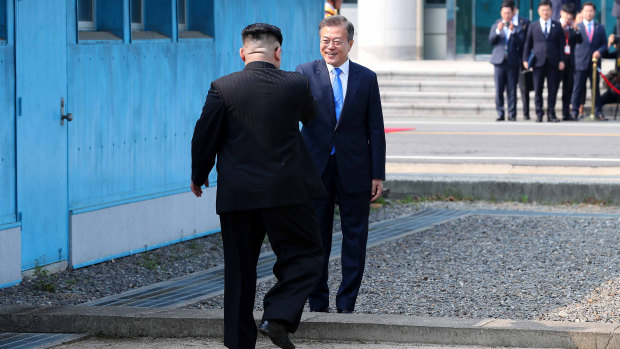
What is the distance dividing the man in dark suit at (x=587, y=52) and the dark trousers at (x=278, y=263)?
623 inches

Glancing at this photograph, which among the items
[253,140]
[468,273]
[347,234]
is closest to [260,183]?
[253,140]

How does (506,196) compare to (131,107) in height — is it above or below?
below

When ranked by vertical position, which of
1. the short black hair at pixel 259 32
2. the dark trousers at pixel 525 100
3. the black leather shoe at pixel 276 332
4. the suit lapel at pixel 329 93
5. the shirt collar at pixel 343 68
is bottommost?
the black leather shoe at pixel 276 332

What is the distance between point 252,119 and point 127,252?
151 inches

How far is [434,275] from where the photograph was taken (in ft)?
28.4

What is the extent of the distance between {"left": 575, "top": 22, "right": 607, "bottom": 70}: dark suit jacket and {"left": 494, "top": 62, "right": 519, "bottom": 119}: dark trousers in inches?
42.7

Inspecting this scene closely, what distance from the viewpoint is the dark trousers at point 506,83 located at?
68.4ft

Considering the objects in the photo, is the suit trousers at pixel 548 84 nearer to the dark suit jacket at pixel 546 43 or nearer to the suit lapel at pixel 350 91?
the dark suit jacket at pixel 546 43

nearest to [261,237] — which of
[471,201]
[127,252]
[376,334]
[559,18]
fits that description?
[376,334]

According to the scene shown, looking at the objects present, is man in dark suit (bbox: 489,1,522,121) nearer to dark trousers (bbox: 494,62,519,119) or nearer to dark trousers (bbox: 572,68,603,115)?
dark trousers (bbox: 494,62,519,119)

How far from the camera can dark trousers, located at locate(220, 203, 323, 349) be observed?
5.88 metres

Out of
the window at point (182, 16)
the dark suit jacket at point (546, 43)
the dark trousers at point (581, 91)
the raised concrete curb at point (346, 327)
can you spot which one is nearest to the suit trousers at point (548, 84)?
the dark suit jacket at point (546, 43)

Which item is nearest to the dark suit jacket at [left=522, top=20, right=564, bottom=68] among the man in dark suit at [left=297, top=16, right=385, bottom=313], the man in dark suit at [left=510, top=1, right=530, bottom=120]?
the man in dark suit at [left=510, top=1, right=530, bottom=120]

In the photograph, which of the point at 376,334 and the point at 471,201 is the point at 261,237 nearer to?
the point at 376,334
